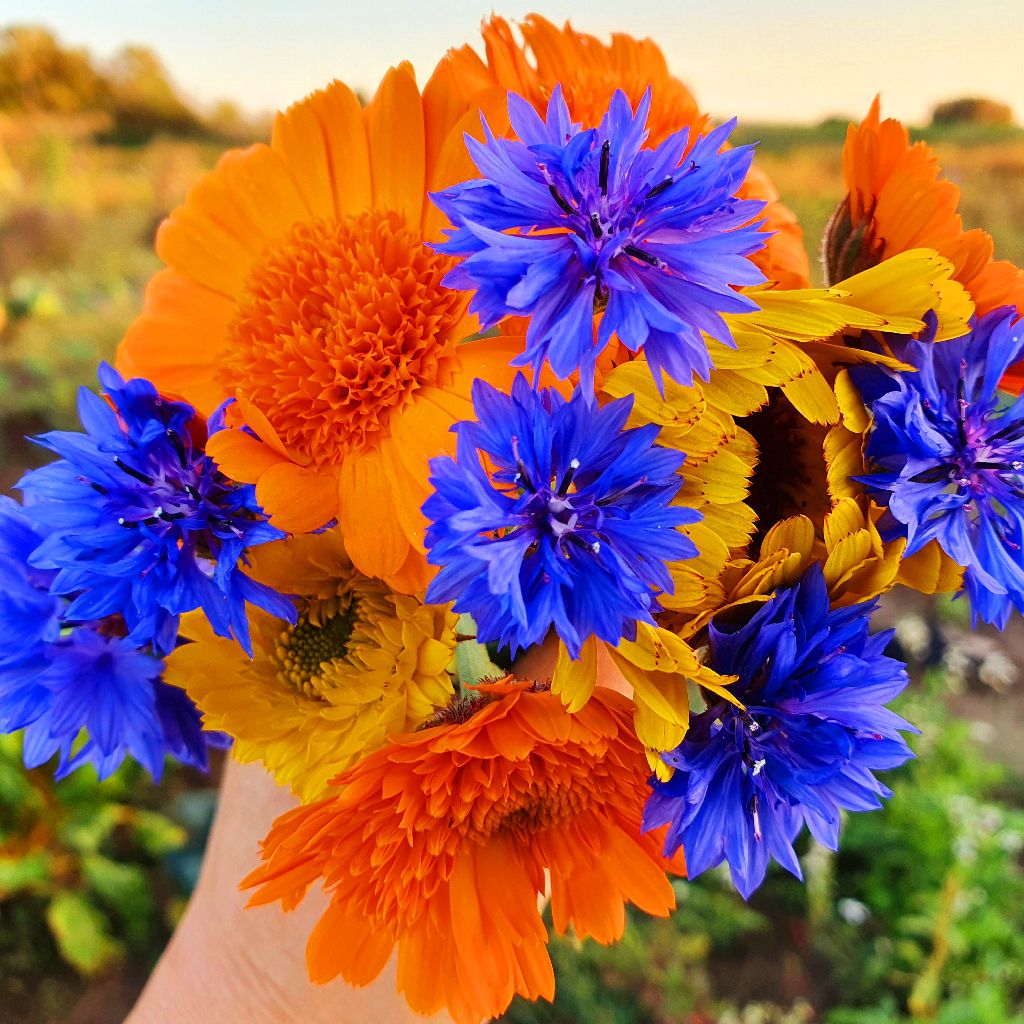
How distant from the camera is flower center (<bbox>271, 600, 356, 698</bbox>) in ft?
1.49

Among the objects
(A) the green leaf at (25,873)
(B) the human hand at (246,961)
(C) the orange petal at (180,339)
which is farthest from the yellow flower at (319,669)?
(A) the green leaf at (25,873)

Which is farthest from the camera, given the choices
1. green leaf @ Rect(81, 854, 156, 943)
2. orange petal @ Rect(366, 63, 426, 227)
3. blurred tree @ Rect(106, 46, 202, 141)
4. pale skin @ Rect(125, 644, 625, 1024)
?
blurred tree @ Rect(106, 46, 202, 141)

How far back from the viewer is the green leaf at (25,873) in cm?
127

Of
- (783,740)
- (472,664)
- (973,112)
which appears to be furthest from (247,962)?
(973,112)

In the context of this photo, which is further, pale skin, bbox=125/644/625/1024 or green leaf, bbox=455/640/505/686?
pale skin, bbox=125/644/625/1024

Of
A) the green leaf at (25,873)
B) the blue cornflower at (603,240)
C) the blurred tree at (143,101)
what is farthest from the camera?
the blurred tree at (143,101)

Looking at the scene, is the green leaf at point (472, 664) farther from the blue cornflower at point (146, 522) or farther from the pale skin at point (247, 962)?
the pale skin at point (247, 962)

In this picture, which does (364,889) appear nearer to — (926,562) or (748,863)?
(748,863)

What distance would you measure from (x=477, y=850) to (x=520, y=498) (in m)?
0.21

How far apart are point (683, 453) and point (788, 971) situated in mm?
1322

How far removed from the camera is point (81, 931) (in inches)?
52.7

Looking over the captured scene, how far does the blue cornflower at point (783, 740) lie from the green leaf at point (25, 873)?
123 cm

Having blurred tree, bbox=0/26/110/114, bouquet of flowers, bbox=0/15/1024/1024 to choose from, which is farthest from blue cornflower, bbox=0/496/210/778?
blurred tree, bbox=0/26/110/114

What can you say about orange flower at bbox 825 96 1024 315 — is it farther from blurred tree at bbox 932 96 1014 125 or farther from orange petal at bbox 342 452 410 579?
blurred tree at bbox 932 96 1014 125
